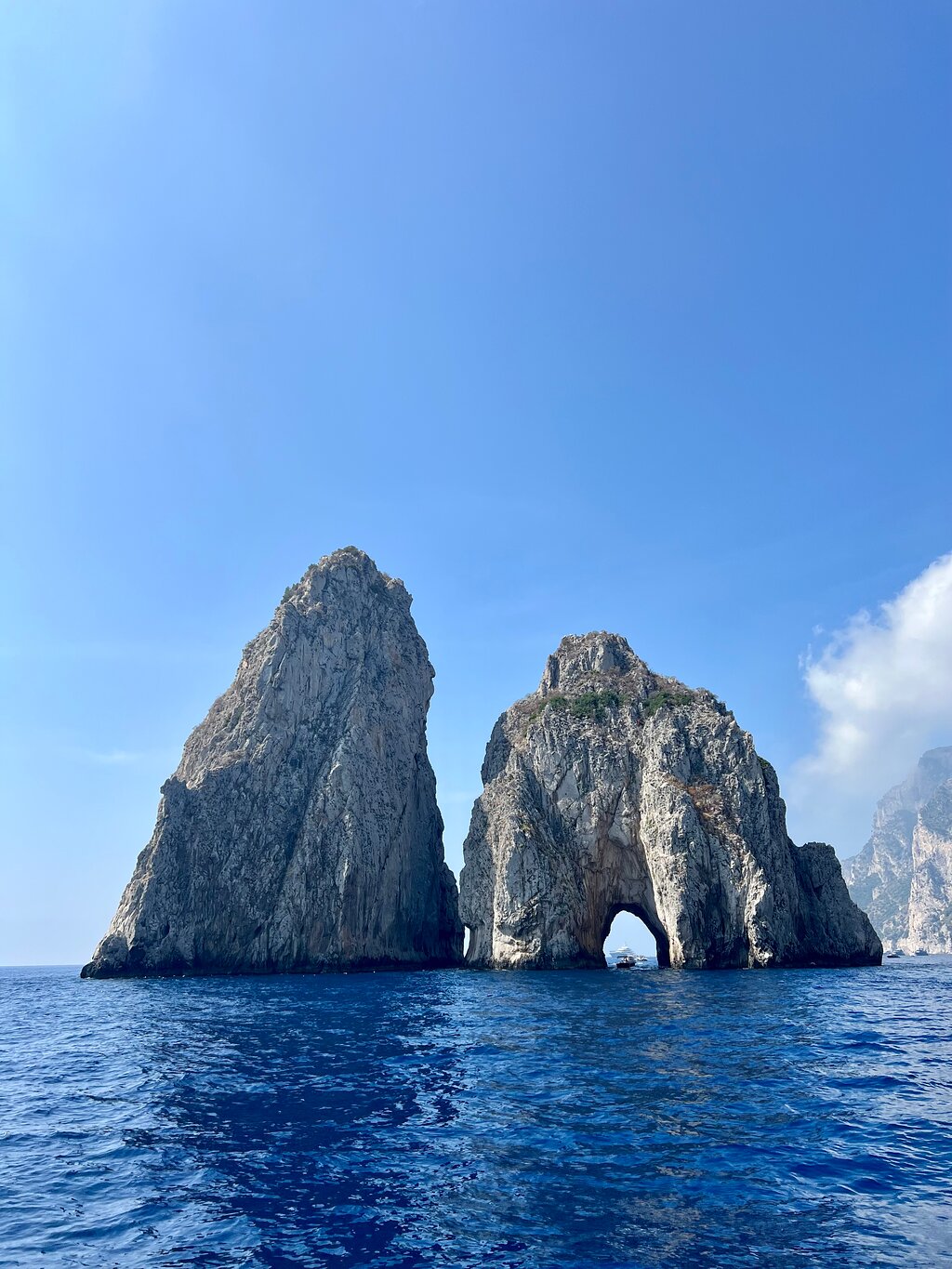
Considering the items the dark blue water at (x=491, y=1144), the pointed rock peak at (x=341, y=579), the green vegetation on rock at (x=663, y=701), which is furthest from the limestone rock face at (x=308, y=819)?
the dark blue water at (x=491, y=1144)

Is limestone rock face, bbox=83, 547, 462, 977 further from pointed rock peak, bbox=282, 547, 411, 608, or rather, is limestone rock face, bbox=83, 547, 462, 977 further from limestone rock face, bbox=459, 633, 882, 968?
limestone rock face, bbox=459, 633, 882, 968

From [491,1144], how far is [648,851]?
6539cm

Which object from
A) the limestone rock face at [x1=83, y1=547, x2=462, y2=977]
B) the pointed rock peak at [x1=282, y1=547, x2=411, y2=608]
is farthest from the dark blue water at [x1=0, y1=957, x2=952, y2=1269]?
the pointed rock peak at [x1=282, y1=547, x2=411, y2=608]

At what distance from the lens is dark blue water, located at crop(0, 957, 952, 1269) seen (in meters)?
11.0

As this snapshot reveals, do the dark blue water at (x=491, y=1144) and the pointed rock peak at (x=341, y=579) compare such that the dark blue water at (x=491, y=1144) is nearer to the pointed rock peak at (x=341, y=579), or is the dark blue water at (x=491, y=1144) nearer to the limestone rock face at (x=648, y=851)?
the limestone rock face at (x=648, y=851)

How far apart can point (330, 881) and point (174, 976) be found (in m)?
18.6

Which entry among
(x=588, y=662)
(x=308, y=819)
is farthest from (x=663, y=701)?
(x=308, y=819)

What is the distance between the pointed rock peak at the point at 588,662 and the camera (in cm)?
9631

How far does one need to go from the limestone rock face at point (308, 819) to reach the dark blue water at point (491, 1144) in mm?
52278

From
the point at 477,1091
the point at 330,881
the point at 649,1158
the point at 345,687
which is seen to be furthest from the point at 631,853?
the point at 649,1158

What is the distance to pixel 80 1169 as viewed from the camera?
15.0 metres

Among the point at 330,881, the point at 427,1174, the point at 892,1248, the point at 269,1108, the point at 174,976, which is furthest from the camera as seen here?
the point at 330,881

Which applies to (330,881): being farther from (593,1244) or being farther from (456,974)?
(593,1244)

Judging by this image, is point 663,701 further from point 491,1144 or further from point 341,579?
point 491,1144
